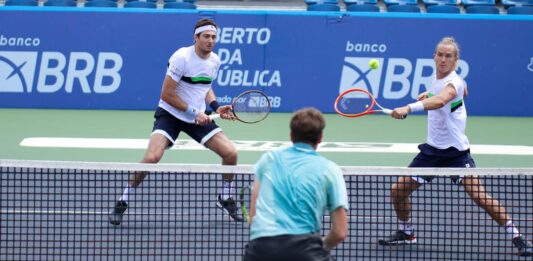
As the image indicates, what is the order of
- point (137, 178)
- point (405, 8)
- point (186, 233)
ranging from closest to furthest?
point (186, 233) → point (137, 178) → point (405, 8)

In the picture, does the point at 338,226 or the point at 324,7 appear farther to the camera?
the point at 324,7

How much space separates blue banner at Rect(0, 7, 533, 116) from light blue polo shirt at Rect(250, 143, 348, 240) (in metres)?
9.99

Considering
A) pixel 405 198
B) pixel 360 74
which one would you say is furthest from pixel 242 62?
pixel 405 198

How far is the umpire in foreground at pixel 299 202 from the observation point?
485cm

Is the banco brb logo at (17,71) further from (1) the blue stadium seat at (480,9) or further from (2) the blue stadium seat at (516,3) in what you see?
(2) the blue stadium seat at (516,3)

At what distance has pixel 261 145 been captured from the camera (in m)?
12.6

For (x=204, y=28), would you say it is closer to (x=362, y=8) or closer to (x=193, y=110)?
(x=193, y=110)

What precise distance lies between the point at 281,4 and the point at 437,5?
9.06ft

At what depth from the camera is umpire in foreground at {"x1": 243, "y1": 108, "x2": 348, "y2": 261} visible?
4848 millimetres

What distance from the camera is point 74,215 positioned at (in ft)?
26.1

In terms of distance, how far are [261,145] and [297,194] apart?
25.5 ft

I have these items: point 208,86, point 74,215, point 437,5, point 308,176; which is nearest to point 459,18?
point 437,5

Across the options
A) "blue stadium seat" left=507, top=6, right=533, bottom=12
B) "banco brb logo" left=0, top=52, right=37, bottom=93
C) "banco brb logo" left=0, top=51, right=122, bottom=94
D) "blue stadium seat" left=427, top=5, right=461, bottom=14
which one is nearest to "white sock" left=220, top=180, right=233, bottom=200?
"banco brb logo" left=0, top=51, right=122, bottom=94

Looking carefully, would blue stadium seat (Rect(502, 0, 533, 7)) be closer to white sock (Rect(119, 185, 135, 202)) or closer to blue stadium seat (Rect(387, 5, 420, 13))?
blue stadium seat (Rect(387, 5, 420, 13))
